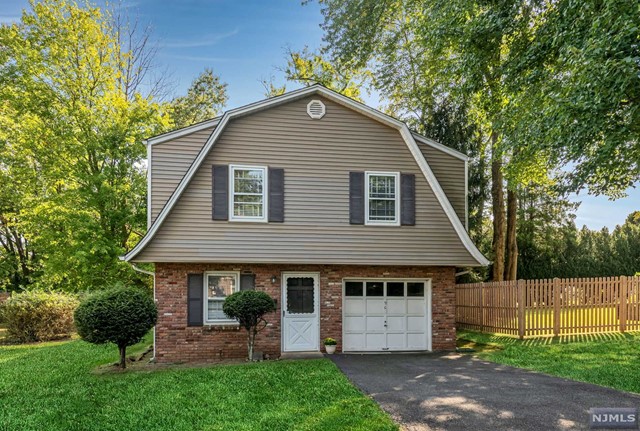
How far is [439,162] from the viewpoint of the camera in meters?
12.8

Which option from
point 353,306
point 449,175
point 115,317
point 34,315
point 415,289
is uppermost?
point 449,175

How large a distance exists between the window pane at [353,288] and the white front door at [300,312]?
89 centimetres

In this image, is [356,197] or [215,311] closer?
[215,311]

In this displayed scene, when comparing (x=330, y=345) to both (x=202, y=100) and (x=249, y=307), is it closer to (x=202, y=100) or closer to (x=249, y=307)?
(x=249, y=307)

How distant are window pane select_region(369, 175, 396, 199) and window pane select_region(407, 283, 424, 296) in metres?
2.61

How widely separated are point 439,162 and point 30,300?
49.8 ft

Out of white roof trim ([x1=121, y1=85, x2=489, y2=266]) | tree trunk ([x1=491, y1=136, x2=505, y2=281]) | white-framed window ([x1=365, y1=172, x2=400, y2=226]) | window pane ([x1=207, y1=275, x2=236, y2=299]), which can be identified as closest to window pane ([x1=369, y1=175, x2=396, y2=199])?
white-framed window ([x1=365, y1=172, x2=400, y2=226])

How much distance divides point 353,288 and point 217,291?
3.70m

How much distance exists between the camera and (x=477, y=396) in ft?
24.0

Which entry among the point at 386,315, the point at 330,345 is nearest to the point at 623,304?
the point at 386,315

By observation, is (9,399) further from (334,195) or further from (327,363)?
(334,195)

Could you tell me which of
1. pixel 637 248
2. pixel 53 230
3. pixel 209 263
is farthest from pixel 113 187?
pixel 637 248

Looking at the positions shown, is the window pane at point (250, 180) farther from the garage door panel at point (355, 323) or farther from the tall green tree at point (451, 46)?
the tall green tree at point (451, 46)

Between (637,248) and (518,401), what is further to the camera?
(637,248)
